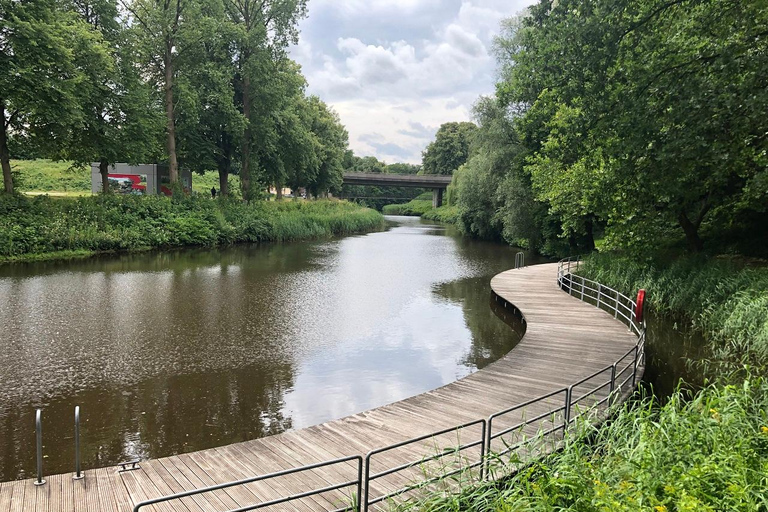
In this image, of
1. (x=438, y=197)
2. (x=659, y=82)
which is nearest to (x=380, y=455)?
(x=659, y=82)

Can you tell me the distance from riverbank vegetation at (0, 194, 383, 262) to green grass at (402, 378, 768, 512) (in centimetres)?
2423

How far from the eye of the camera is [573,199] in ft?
68.1

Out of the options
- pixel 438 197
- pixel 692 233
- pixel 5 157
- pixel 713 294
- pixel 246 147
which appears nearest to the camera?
pixel 713 294

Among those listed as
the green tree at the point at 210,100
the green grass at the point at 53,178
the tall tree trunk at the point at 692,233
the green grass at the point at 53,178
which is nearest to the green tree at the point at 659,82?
the tall tree trunk at the point at 692,233

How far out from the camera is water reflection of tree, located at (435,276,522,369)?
41.0 feet

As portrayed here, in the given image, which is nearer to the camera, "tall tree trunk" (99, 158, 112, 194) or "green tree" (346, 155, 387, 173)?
"tall tree trunk" (99, 158, 112, 194)

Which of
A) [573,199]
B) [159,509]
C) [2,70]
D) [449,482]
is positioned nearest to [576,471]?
[449,482]

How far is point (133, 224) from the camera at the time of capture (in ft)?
92.0

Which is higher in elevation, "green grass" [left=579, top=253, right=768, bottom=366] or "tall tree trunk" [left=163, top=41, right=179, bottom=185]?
"tall tree trunk" [left=163, top=41, right=179, bottom=185]

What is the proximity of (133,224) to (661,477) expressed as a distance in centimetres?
2888

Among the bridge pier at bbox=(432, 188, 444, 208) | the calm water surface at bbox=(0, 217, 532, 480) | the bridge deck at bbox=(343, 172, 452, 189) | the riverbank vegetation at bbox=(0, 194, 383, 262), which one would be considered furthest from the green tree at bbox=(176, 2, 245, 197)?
the bridge pier at bbox=(432, 188, 444, 208)

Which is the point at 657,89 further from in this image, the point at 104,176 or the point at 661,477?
the point at 104,176

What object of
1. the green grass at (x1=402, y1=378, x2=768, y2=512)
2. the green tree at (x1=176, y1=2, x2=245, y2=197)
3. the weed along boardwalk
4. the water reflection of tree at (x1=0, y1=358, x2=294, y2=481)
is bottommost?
the water reflection of tree at (x1=0, y1=358, x2=294, y2=481)

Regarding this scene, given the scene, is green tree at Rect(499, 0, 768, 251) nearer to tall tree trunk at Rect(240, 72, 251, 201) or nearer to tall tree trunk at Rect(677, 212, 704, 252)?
tall tree trunk at Rect(677, 212, 704, 252)
